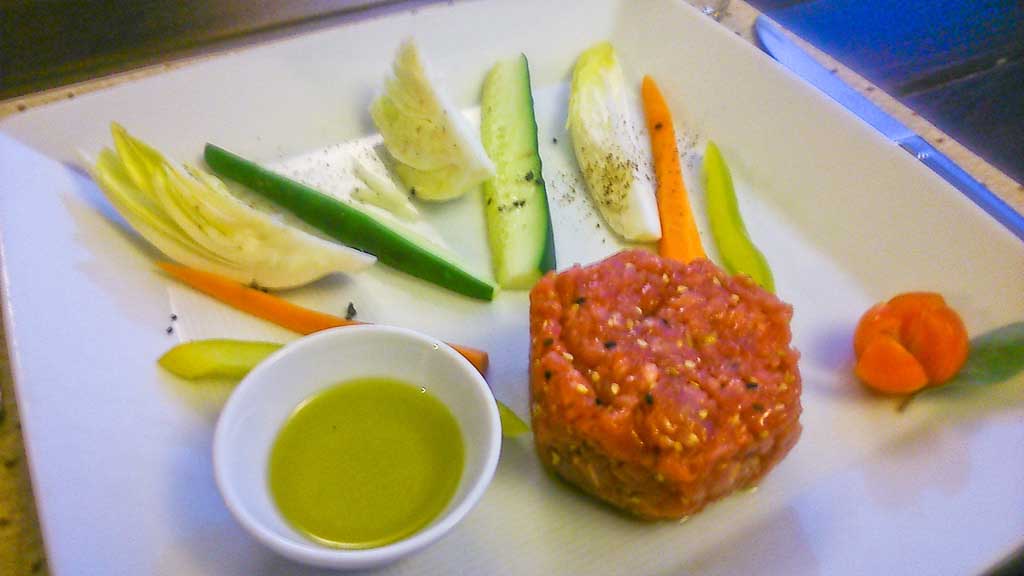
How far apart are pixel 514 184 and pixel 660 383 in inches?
52.6

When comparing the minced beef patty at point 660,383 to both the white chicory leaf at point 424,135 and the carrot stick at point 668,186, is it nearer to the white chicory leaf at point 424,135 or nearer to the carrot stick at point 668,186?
the carrot stick at point 668,186

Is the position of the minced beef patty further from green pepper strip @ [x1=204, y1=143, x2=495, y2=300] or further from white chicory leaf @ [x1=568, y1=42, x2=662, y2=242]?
white chicory leaf @ [x1=568, y1=42, x2=662, y2=242]

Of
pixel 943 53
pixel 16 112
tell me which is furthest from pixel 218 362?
pixel 943 53

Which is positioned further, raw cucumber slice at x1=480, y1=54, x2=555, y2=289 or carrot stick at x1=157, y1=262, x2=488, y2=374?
raw cucumber slice at x1=480, y1=54, x2=555, y2=289

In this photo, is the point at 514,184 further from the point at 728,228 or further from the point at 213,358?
the point at 213,358

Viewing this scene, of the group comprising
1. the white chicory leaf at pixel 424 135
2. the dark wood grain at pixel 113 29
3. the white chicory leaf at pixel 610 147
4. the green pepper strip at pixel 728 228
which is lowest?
the green pepper strip at pixel 728 228

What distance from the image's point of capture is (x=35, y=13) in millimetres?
3439

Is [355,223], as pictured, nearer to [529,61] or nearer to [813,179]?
[529,61]

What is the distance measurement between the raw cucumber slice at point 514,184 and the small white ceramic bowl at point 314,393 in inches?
30.1

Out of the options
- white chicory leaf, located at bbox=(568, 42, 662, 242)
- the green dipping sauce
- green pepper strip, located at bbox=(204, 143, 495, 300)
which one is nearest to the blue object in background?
white chicory leaf, located at bbox=(568, 42, 662, 242)

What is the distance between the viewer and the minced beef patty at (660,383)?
1.73m

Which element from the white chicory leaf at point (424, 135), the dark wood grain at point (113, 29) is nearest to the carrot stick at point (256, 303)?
the white chicory leaf at point (424, 135)

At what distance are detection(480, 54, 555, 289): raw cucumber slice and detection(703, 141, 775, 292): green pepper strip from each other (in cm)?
71

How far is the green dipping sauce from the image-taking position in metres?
1.67
